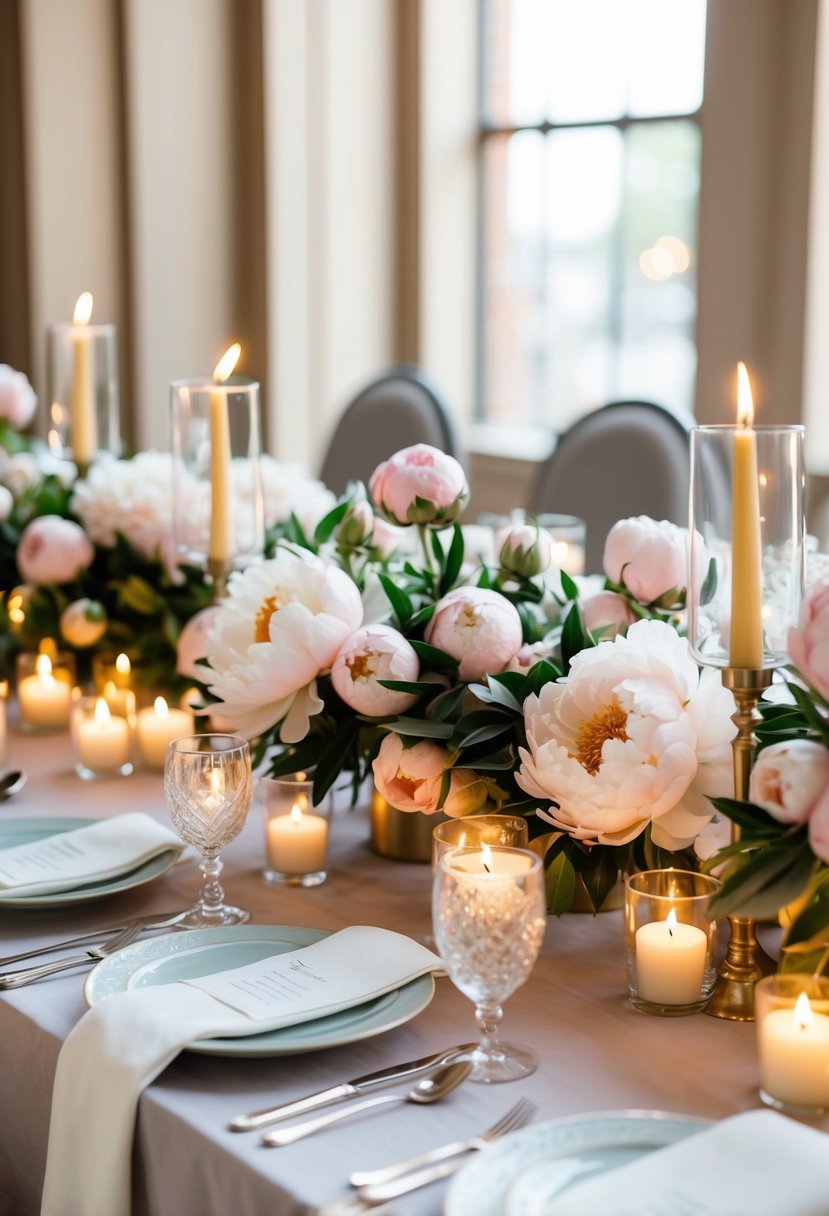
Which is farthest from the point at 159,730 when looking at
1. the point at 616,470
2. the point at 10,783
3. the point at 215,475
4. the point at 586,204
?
the point at 586,204

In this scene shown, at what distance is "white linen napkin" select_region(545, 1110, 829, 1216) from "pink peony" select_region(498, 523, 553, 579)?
24.4 inches

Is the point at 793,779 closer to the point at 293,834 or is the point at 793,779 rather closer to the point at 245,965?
the point at 245,965

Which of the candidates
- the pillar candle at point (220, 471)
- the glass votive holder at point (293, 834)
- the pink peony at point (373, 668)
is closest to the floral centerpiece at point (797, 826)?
the pink peony at point (373, 668)

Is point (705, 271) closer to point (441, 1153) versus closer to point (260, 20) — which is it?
point (260, 20)

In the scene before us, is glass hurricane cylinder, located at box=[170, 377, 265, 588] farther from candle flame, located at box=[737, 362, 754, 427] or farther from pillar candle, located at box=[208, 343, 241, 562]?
candle flame, located at box=[737, 362, 754, 427]

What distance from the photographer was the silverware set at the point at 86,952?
41.0 inches

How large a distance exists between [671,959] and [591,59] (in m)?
3.26

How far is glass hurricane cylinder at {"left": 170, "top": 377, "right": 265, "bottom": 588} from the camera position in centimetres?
154

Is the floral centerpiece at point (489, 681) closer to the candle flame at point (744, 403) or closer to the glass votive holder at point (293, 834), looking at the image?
the glass votive holder at point (293, 834)

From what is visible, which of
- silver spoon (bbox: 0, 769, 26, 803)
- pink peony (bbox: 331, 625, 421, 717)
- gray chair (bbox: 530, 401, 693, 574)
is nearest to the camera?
pink peony (bbox: 331, 625, 421, 717)

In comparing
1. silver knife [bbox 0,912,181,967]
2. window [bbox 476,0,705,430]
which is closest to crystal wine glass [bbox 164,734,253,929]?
silver knife [bbox 0,912,181,967]

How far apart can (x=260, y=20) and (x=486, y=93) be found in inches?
25.6

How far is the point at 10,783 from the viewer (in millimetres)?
1488

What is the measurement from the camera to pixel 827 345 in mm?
2930
